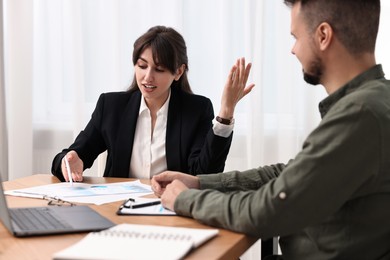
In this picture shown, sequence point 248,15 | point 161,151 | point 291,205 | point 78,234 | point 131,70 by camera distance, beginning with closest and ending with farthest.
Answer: point 291,205 → point 78,234 → point 161,151 → point 248,15 → point 131,70

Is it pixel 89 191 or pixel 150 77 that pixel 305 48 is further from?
pixel 150 77

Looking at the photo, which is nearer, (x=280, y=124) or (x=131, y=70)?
(x=280, y=124)

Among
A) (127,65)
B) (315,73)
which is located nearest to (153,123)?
(127,65)

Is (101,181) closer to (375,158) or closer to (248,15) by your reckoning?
(375,158)

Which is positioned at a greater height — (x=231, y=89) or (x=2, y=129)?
(x=231, y=89)

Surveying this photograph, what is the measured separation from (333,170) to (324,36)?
0.34m

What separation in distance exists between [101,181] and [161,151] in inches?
14.9

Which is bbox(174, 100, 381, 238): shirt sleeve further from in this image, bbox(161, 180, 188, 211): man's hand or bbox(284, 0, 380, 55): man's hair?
bbox(161, 180, 188, 211): man's hand

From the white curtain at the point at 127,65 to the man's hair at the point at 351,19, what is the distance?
66.9 inches

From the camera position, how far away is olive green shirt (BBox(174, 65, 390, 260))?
1127 millimetres

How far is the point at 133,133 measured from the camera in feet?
7.63

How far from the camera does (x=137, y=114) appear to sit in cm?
237

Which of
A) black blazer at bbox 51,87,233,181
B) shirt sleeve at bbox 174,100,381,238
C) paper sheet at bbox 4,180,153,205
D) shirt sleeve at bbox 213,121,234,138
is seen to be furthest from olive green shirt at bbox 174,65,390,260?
black blazer at bbox 51,87,233,181

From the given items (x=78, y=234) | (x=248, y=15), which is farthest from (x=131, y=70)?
(x=78, y=234)
